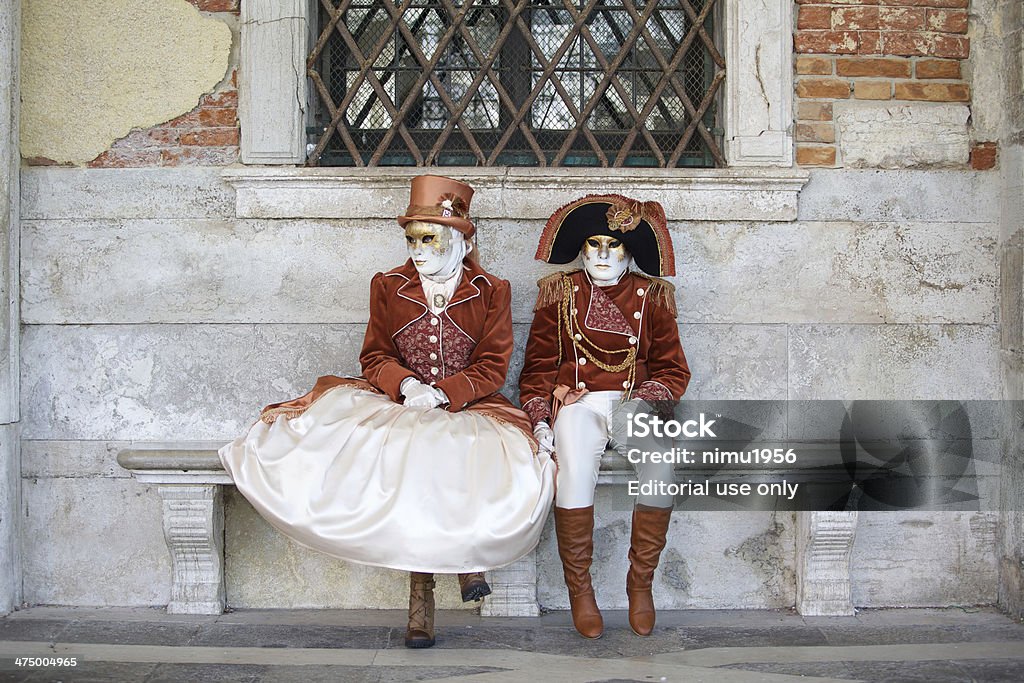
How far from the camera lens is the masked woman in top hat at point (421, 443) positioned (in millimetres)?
3723

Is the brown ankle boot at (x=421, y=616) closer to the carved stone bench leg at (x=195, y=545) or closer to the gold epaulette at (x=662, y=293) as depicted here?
the carved stone bench leg at (x=195, y=545)

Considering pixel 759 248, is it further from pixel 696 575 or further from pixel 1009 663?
pixel 1009 663

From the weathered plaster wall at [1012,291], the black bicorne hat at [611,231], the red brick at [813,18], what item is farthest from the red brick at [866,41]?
the black bicorne hat at [611,231]

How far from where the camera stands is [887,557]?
4590 millimetres

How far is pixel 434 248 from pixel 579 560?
4.18 feet

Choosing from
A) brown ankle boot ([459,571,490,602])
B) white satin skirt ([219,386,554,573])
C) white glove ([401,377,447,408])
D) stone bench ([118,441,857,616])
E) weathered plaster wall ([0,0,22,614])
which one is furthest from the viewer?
weathered plaster wall ([0,0,22,614])

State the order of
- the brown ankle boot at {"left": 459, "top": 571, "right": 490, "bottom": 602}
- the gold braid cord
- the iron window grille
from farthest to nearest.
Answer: the iron window grille → the gold braid cord → the brown ankle boot at {"left": 459, "top": 571, "right": 490, "bottom": 602}

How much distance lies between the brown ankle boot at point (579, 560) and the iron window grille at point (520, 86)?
5.09 feet

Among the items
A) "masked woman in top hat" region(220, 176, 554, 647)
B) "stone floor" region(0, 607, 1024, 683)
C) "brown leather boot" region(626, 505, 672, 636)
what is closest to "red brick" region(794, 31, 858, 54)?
"masked woman in top hat" region(220, 176, 554, 647)

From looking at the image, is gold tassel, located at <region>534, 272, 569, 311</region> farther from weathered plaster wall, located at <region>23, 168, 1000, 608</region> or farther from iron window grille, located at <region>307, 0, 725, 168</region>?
iron window grille, located at <region>307, 0, 725, 168</region>

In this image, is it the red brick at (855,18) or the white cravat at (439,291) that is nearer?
the white cravat at (439,291)

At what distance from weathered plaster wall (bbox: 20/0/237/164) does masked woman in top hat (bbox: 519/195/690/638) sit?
170cm

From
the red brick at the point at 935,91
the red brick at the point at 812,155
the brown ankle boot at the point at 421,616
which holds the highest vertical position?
the red brick at the point at 935,91

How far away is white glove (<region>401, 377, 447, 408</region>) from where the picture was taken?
4.05 meters
